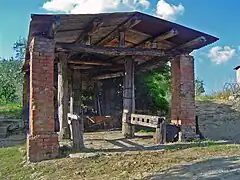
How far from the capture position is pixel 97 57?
43.2ft

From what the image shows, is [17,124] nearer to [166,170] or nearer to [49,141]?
[49,141]

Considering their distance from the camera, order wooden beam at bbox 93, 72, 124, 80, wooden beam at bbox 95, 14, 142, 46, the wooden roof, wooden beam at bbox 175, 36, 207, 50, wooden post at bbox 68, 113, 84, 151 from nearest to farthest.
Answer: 1. the wooden roof
2. wooden post at bbox 68, 113, 84, 151
3. wooden beam at bbox 95, 14, 142, 46
4. wooden beam at bbox 175, 36, 207, 50
5. wooden beam at bbox 93, 72, 124, 80

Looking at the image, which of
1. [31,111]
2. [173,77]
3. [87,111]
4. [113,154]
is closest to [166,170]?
[113,154]

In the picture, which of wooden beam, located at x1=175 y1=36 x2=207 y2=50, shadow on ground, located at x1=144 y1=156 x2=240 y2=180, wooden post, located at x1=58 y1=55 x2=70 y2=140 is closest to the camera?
shadow on ground, located at x1=144 y1=156 x2=240 y2=180

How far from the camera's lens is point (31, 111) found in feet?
24.4

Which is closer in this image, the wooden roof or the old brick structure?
the old brick structure

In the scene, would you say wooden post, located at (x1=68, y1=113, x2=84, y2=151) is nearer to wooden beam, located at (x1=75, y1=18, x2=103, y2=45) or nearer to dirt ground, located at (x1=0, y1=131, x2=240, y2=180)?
dirt ground, located at (x1=0, y1=131, x2=240, y2=180)

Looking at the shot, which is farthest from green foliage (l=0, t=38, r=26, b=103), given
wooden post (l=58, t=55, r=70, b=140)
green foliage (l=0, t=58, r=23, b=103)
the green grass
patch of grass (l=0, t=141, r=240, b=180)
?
patch of grass (l=0, t=141, r=240, b=180)

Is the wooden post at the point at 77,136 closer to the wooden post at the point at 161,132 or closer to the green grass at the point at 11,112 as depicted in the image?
the wooden post at the point at 161,132

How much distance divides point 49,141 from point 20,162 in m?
0.83

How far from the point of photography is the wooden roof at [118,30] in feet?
25.0

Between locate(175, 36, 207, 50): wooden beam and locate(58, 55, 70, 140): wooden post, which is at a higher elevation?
locate(175, 36, 207, 50): wooden beam

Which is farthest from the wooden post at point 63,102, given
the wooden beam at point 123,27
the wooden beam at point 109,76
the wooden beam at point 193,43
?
the wooden beam at point 109,76

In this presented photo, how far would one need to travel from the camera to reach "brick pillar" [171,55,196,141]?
32.0ft
